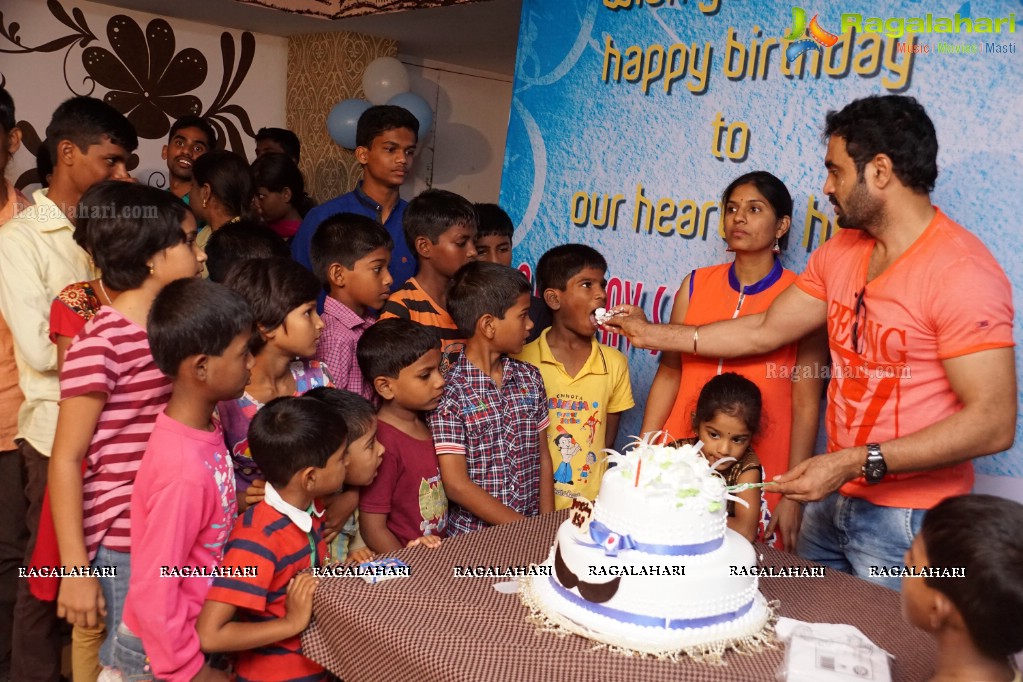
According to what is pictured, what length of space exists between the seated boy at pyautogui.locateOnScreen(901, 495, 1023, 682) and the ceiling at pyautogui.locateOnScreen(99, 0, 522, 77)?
5587 mm

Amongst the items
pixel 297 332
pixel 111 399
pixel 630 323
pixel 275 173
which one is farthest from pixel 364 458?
pixel 275 173

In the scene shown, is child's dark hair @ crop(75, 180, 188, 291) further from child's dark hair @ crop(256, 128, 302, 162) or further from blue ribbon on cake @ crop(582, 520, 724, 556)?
child's dark hair @ crop(256, 128, 302, 162)

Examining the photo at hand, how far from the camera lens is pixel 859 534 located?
2.47m

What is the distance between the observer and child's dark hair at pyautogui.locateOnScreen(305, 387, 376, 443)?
2.37m

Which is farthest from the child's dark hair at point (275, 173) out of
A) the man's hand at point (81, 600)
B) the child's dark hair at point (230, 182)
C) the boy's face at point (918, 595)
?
the boy's face at point (918, 595)

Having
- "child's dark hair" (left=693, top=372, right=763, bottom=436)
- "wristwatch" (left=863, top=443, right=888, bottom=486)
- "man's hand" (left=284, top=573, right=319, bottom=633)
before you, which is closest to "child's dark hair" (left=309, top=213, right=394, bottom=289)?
"child's dark hair" (left=693, top=372, right=763, bottom=436)

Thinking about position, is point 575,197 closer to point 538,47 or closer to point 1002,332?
point 538,47

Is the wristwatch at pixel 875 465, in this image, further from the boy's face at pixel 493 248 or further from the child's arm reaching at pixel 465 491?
the boy's face at pixel 493 248

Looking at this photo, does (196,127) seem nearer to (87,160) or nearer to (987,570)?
(87,160)

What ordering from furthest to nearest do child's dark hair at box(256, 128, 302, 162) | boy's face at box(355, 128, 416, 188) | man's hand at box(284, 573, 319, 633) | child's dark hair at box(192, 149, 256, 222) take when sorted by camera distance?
child's dark hair at box(256, 128, 302, 162) → child's dark hair at box(192, 149, 256, 222) → boy's face at box(355, 128, 416, 188) → man's hand at box(284, 573, 319, 633)

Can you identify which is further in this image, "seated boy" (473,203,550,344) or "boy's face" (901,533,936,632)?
"seated boy" (473,203,550,344)

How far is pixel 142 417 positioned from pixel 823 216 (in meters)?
2.51

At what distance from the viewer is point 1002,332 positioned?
7.18 feet

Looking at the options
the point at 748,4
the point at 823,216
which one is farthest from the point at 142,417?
the point at 748,4
